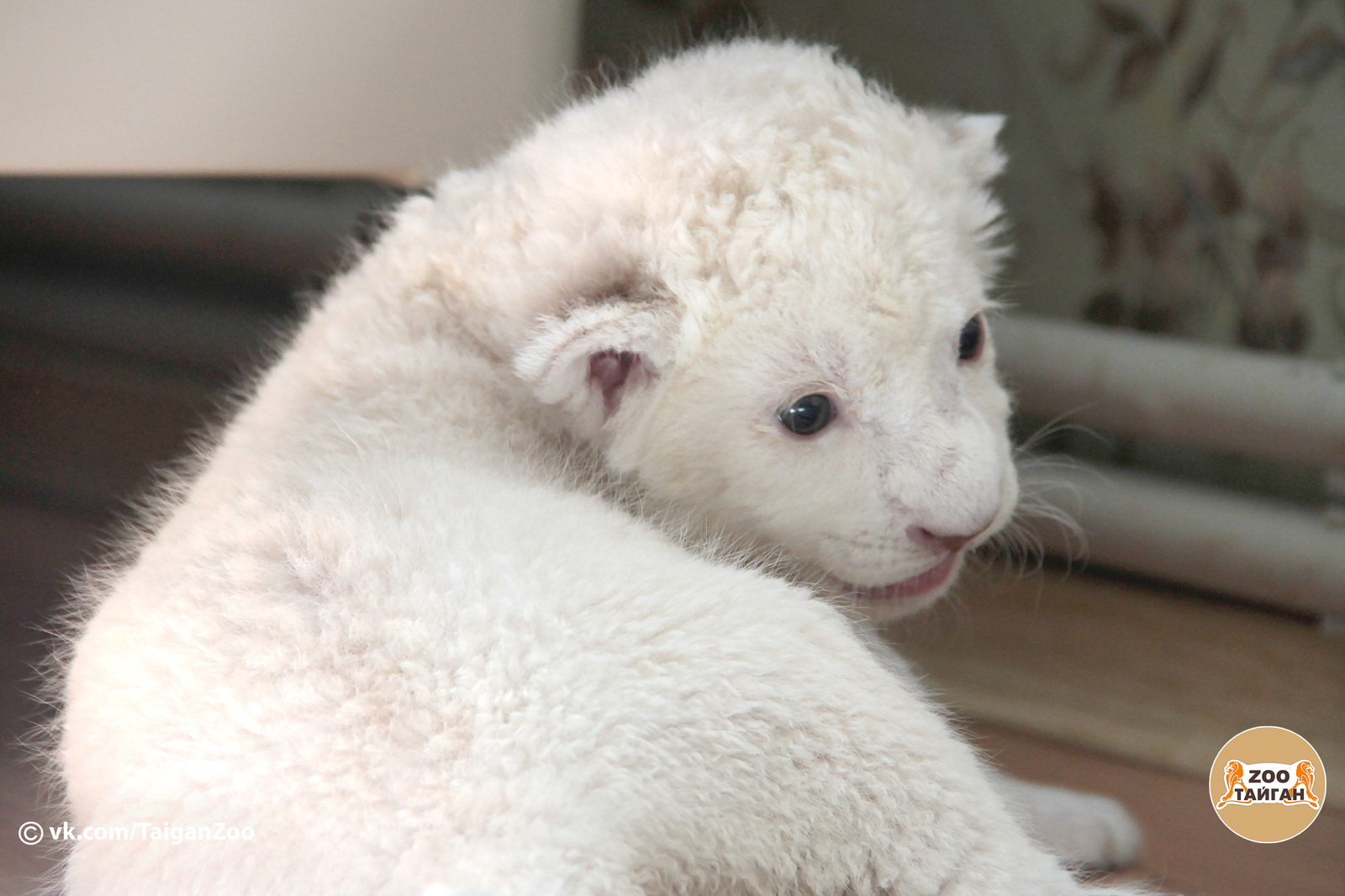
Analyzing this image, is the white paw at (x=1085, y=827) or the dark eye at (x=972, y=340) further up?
the dark eye at (x=972, y=340)

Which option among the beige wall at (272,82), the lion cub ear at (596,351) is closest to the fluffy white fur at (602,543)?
the lion cub ear at (596,351)

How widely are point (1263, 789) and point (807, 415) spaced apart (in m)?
0.75

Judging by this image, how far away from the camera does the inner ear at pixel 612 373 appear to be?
1259 millimetres

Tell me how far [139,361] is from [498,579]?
1.81 metres

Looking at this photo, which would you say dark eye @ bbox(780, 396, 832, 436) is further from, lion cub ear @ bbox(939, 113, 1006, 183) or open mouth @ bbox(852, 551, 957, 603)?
lion cub ear @ bbox(939, 113, 1006, 183)

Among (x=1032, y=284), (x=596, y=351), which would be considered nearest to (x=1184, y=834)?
(x=596, y=351)

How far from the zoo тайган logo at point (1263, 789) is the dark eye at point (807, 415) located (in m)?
0.69

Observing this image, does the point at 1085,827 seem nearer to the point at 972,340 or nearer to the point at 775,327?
the point at 972,340

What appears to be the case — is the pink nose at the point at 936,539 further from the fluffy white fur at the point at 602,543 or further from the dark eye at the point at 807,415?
the dark eye at the point at 807,415

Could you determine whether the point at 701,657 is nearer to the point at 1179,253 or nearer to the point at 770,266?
the point at 770,266

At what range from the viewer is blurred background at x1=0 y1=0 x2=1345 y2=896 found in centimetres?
164

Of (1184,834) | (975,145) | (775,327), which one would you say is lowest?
(1184,834)

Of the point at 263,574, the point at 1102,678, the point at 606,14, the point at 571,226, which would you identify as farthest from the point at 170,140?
the point at 1102,678

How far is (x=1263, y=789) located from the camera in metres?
1.39
